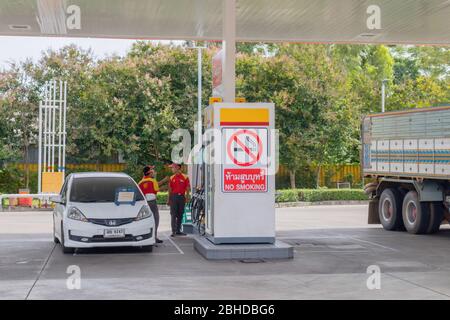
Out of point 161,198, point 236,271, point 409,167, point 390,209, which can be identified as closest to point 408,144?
point 409,167

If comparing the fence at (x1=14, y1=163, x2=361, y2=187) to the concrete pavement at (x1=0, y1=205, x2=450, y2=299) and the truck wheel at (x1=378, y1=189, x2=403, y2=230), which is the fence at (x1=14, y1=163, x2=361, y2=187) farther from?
the concrete pavement at (x1=0, y1=205, x2=450, y2=299)

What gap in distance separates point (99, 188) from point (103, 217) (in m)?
1.41

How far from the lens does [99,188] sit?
1669 centimetres

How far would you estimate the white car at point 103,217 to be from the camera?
15.3 metres

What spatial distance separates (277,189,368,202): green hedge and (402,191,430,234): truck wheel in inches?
575

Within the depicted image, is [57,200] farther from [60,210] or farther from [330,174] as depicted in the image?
[330,174]

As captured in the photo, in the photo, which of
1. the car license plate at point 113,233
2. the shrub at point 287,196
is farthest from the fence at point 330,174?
the car license plate at point 113,233

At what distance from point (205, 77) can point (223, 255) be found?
24109mm

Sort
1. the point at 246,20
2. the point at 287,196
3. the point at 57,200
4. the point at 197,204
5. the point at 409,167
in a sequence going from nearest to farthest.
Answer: the point at 57,200 → the point at 197,204 → the point at 409,167 → the point at 246,20 → the point at 287,196

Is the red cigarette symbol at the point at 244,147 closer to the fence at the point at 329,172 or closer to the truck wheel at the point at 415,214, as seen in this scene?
→ the truck wheel at the point at 415,214

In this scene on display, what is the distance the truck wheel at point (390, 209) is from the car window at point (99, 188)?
25.0 ft

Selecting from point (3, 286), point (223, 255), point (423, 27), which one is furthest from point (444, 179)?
point (3, 286)

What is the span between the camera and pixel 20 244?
17812 mm
